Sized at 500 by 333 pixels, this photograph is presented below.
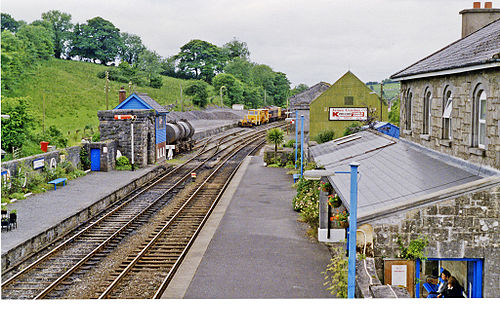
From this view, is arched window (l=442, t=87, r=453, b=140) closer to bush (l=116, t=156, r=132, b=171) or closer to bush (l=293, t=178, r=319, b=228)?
bush (l=293, t=178, r=319, b=228)

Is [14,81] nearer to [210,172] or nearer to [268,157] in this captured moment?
[210,172]

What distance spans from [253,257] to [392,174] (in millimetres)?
3880

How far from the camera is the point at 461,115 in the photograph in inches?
483

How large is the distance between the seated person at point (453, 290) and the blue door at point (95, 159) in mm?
23275

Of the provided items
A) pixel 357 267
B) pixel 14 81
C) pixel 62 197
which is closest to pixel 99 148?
pixel 14 81

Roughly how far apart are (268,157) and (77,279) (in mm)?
21722

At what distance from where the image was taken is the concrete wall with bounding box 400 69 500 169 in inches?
411

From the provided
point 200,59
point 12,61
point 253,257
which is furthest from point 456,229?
point 200,59

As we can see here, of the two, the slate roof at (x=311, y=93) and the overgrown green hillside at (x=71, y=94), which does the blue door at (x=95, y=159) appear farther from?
the slate roof at (x=311, y=93)

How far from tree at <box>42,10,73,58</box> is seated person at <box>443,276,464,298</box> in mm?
A: 17696

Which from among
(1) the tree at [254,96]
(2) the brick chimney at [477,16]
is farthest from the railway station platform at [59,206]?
(1) the tree at [254,96]

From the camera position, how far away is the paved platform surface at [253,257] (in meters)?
11.6

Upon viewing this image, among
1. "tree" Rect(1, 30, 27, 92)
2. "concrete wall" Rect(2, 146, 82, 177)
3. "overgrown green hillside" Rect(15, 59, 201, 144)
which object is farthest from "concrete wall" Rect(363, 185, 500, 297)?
"overgrown green hillside" Rect(15, 59, 201, 144)

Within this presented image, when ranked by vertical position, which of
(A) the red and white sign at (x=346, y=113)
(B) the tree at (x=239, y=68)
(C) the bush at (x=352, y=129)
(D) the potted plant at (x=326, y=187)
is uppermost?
(B) the tree at (x=239, y=68)
